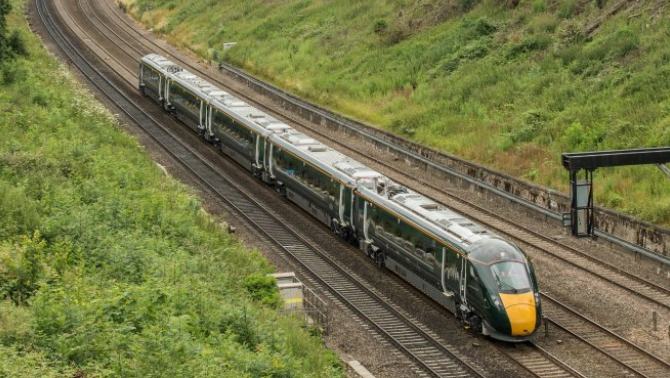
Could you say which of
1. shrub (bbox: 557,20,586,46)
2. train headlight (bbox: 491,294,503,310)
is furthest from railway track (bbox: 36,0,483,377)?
shrub (bbox: 557,20,586,46)

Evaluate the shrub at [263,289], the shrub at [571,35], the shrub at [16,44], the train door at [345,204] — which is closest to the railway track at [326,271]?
the train door at [345,204]

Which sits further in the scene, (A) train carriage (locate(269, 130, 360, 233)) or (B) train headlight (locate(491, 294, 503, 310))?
(A) train carriage (locate(269, 130, 360, 233))

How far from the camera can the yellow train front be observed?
25375 mm

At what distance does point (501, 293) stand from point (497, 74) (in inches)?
1159

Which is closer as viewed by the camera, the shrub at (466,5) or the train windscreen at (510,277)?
the train windscreen at (510,277)

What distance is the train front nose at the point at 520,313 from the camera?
996 inches

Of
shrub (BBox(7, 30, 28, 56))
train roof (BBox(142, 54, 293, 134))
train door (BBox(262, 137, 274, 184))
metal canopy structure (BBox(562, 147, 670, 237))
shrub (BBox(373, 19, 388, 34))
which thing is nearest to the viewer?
metal canopy structure (BBox(562, 147, 670, 237))

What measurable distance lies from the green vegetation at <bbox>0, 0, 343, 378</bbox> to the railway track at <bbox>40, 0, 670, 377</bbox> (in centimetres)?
549

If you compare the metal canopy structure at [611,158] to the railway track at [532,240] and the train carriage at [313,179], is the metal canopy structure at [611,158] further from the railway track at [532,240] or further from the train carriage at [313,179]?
the train carriage at [313,179]

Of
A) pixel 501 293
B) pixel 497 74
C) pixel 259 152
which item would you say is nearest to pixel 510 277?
pixel 501 293

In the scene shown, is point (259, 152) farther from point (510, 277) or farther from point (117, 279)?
point (117, 279)

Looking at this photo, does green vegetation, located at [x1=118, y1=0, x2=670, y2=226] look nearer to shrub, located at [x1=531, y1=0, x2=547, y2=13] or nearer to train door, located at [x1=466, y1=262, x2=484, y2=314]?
shrub, located at [x1=531, y1=0, x2=547, y2=13]

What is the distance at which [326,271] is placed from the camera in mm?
32375

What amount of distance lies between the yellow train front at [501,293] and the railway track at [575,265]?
30.2 inches
